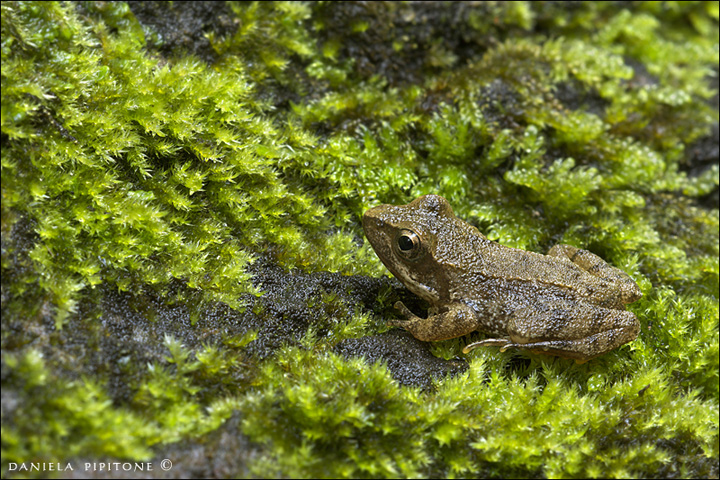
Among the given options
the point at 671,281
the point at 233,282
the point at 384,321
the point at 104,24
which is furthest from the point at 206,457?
the point at 671,281

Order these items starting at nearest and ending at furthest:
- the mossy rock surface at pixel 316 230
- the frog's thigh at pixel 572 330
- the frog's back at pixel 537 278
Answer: the mossy rock surface at pixel 316 230
the frog's thigh at pixel 572 330
the frog's back at pixel 537 278

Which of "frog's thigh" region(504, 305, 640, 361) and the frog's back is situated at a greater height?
the frog's back

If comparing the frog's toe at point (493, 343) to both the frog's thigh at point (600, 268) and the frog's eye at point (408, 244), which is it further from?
the frog's thigh at point (600, 268)

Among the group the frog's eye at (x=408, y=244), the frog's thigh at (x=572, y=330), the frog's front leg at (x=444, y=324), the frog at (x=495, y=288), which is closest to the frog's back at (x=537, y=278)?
the frog at (x=495, y=288)

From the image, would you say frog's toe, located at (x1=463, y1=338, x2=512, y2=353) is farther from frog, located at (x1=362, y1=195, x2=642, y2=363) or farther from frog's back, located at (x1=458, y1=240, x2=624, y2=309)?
frog's back, located at (x1=458, y1=240, x2=624, y2=309)

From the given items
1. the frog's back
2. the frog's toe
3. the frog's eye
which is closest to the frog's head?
the frog's eye

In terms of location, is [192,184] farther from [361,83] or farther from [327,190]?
[361,83]

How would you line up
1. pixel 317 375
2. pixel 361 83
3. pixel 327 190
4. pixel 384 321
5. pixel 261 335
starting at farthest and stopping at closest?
pixel 361 83 < pixel 327 190 < pixel 384 321 < pixel 261 335 < pixel 317 375
